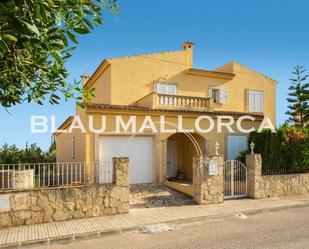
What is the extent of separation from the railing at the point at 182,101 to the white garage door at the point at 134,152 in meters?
2.25

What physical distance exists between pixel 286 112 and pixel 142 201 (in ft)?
64.9

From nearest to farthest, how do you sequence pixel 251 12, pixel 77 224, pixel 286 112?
pixel 77 224
pixel 251 12
pixel 286 112

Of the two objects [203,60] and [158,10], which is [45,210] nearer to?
[158,10]

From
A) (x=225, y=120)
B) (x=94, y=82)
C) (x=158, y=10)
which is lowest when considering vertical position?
(x=225, y=120)

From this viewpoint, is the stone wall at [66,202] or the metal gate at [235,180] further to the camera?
the metal gate at [235,180]

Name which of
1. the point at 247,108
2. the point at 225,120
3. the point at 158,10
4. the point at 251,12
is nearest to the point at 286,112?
the point at 247,108

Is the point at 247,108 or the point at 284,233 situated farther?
the point at 247,108

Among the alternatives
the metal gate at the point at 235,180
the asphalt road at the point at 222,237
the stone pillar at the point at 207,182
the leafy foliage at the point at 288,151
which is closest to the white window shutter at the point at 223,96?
the leafy foliage at the point at 288,151

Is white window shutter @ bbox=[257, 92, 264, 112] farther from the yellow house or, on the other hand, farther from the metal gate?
the metal gate

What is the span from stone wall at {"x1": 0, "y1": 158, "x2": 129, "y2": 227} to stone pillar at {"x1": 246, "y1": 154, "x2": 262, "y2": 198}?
19.1 feet

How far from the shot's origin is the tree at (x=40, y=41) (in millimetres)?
3195

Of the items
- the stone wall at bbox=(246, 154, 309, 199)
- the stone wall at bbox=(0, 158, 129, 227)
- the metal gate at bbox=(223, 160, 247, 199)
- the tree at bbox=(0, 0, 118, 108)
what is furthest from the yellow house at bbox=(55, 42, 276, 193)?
the tree at bbox=(0, 0, 118, 108)

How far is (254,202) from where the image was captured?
11344 millimetres

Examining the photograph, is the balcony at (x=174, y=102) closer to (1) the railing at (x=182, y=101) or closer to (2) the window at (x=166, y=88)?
(1) the railing at (x=182, y=101)
